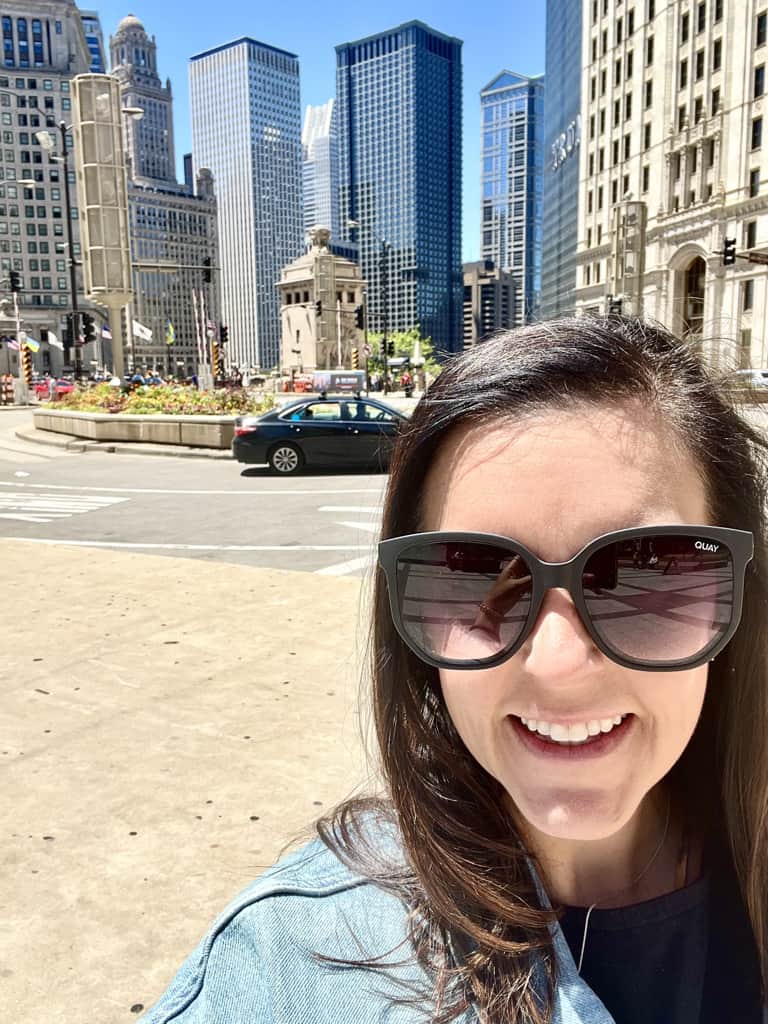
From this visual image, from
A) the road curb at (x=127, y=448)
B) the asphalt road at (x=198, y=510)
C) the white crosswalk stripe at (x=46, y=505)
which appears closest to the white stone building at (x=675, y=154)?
the road curb at (x=127, y=448)

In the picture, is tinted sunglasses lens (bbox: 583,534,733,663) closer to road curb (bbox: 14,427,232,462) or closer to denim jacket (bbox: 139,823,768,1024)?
denim jacket (bbox: 139,823,768,1024)

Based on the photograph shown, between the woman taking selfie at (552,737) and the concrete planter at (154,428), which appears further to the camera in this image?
the concrete planter at (154,428)

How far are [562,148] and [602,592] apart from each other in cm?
12561

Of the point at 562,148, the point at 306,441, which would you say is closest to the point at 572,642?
the point at 306,441

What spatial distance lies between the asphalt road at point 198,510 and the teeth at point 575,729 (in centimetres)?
564

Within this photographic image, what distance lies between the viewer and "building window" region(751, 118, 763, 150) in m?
52.8

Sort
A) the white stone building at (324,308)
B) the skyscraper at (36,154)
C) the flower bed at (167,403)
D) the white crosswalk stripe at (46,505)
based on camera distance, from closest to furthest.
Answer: the white crosswalk stripe at (46,505), the flower bed at (167,403), the white stone building at (324,308), the skyscraper at (36,154)

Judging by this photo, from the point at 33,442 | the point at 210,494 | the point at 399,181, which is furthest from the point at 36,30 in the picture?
the point at 210,494

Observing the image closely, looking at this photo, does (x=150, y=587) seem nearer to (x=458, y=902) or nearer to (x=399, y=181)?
(x=458, y=902)

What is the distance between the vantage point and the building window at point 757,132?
52812mm

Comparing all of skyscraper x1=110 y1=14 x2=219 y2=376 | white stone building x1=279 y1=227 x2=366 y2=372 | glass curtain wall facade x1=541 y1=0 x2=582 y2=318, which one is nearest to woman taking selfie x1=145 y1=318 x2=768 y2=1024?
white stone building x1=279 y1=227 x2=366 y2=372

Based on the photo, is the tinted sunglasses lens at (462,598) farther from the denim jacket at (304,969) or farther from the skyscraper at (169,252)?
the skyscraper at (169,252)

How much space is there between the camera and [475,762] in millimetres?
1342

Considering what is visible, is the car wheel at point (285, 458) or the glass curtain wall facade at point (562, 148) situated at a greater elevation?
the glass curtain wall facade at point (562, 148)
